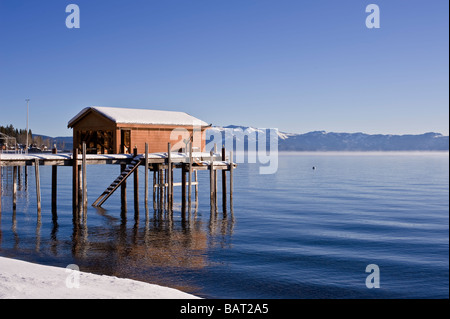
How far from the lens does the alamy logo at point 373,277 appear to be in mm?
17892

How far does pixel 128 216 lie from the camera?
1315 inches

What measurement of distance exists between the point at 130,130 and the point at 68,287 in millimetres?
24504

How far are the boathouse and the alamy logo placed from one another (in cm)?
2151

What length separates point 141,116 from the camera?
126 ft

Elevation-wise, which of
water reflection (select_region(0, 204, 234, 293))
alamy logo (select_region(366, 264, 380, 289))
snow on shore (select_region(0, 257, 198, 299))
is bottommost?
alamy logo (select_region(366, 264, 380, 289))

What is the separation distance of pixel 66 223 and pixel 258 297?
1752 cm

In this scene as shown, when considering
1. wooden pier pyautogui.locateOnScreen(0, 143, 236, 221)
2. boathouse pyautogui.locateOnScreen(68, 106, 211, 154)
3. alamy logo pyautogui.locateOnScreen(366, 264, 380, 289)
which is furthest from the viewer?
boathouse pyautogui.locateOnScreen(68, 106, 211, 154)

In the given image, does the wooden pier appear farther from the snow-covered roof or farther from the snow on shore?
the snow on shore

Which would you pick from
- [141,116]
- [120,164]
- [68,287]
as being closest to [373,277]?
[68,287]

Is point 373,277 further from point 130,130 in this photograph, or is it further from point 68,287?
point 130,130

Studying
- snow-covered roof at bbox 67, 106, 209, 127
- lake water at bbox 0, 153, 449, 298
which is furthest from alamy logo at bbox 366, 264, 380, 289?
snow-covered roof at bbox 67, 106, 209, 127

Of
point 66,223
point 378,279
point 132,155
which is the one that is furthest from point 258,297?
point 132,155

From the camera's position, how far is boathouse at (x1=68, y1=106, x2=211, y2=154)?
120 ft

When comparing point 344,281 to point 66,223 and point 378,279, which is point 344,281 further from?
point 66,223
